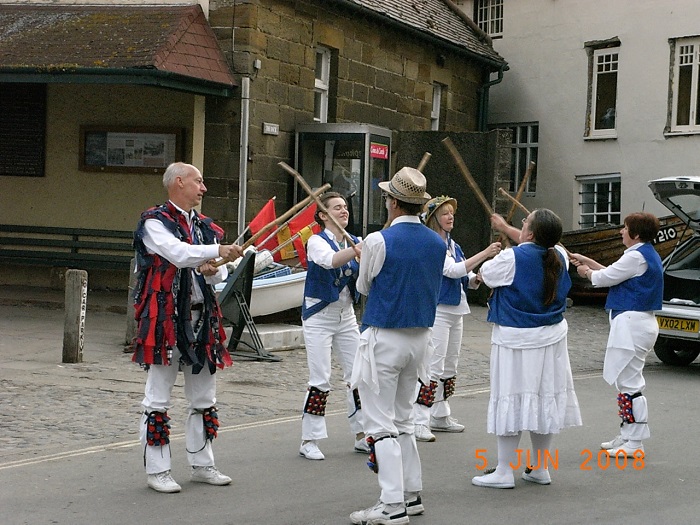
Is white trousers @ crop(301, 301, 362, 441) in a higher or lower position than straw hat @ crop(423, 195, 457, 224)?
lower

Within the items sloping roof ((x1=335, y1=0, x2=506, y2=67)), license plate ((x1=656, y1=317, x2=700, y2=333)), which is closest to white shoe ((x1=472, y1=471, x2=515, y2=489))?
license plate ((x1=656, y1=317, x2=700, y2=333))

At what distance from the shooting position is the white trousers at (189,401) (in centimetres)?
687

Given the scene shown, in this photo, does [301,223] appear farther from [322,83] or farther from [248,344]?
[322,83]

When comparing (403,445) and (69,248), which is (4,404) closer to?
(403,445)

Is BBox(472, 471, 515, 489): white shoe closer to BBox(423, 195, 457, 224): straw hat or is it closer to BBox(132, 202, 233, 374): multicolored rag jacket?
BBox(132, 202, 233, 374): multicolored rag jacket

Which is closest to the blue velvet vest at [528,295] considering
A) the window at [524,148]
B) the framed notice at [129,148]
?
the framed notice at [129,148]

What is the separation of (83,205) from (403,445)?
12.1 meters

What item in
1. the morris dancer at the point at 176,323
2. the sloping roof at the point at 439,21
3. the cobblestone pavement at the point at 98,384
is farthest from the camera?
the sloping roof at the point at 439,21

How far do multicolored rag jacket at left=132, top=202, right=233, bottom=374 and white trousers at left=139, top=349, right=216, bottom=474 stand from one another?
96 millimetres

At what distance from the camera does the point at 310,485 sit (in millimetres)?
7180

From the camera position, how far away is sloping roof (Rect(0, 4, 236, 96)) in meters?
15.0

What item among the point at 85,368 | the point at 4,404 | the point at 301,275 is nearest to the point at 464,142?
the point at 301,275

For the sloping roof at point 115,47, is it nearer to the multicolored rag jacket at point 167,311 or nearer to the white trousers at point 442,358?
the white trousers at point 442,358

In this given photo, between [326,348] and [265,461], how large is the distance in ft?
2.95
